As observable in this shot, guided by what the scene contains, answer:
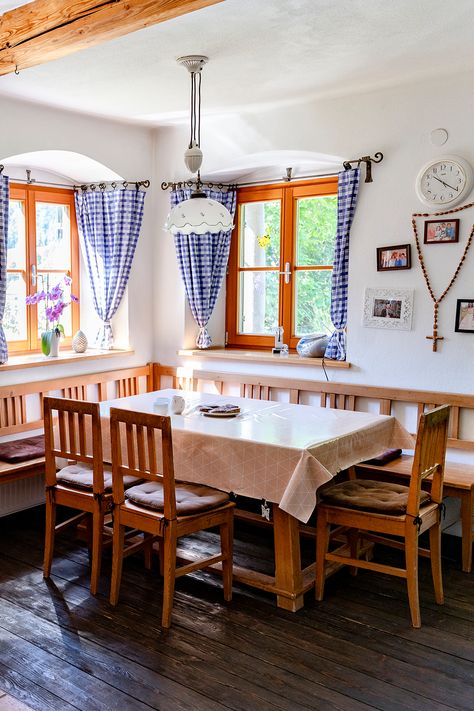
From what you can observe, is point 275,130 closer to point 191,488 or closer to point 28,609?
point 191,488

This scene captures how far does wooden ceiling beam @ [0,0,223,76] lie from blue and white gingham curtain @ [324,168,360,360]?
1983mm

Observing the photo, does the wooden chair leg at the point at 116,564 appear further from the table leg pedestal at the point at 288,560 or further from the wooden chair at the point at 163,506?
the table leg pedestal at the point at 288,560

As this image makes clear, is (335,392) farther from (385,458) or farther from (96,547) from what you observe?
(96,547)

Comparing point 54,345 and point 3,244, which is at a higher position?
point 3,244

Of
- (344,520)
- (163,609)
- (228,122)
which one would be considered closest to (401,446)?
(344,520)

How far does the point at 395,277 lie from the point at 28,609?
2754 millimetres

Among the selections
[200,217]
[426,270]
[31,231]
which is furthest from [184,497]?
[31,231]

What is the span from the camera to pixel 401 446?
364 centimetres

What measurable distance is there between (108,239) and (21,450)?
68.9 inches

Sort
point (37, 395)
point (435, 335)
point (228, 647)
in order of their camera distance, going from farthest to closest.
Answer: point (37, 395) < point (435, 335) < point (228, 647)

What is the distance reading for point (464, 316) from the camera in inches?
156

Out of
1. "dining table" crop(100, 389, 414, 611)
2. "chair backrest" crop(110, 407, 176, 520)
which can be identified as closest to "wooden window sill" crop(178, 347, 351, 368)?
"dining table" crop(100, 389, 414, 611)

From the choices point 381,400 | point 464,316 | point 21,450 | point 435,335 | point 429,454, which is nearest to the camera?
point 429,454

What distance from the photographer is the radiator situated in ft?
14.3
